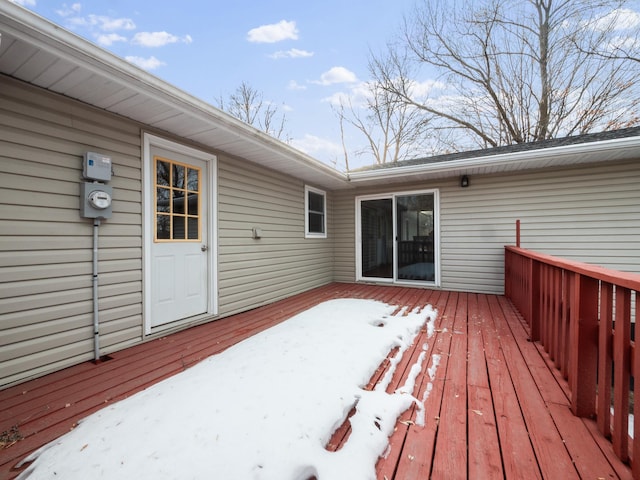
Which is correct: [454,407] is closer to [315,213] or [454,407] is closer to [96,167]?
[96,167]

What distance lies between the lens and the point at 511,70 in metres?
9.39

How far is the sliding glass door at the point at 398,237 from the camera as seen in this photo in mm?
5547

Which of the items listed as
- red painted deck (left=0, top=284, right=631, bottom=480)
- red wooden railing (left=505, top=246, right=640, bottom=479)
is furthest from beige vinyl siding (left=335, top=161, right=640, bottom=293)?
red wooden railing (left=505, top=246, right=640, bottom=479)

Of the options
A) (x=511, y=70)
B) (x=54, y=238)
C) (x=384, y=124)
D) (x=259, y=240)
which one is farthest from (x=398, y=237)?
(x=511, y=70)

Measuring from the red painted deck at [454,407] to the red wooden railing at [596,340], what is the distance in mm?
112

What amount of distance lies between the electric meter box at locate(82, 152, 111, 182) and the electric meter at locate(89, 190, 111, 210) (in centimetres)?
13

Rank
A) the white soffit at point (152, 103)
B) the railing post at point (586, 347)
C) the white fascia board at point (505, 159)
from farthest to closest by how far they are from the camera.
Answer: the white fascia board at point (505, 159)
the white soffit at point (152, 103)
the railing post at point (586, 347)

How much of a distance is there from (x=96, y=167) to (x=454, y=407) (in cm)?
333

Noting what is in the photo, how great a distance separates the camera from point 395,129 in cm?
1187

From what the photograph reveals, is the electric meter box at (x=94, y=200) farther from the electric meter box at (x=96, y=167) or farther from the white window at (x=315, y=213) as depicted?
the white window at (x=315, y=213)

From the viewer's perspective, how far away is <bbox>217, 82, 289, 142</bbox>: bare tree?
478 inches

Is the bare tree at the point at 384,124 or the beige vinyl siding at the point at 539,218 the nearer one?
the beige vinyl siding at the point at 539,218

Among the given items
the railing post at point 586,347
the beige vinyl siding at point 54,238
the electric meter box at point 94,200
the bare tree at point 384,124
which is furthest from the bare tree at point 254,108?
the railing post at point 586,347

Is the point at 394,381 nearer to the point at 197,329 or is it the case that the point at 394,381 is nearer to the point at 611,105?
the point at 197,329
